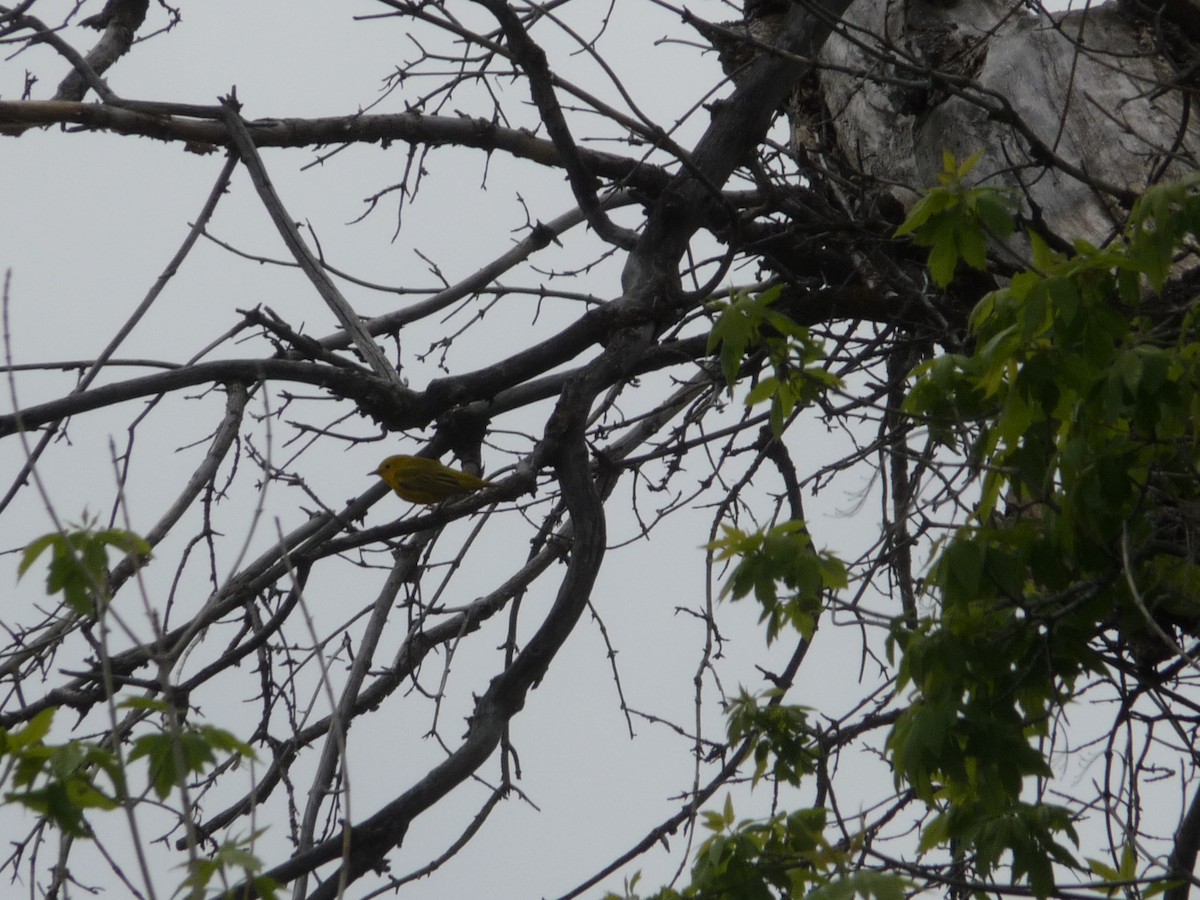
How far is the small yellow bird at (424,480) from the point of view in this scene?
15.0 ft

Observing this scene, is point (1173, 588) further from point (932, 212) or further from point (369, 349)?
point (369, 349)

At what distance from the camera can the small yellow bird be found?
457 centimetres

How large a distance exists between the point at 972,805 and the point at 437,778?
1168 mm

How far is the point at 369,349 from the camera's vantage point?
3.52 meters

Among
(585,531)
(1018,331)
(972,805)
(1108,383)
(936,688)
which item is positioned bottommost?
(972,805)

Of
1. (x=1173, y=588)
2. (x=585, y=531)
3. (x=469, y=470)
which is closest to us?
(x=1173, y=588)

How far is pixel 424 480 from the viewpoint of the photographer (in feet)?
16.0

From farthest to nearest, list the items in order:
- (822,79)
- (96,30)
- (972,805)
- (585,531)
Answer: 1. (822,79)
2. (96,30)
3. (585,531)
4. (972,805)

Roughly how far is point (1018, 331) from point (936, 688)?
0.81 m

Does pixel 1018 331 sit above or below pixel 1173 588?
above

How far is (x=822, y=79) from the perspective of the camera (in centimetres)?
562

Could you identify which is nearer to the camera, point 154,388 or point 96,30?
point 154,388

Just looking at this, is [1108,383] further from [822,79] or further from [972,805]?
[822,79]

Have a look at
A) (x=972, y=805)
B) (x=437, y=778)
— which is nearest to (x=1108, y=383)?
(x=972, y=805)
